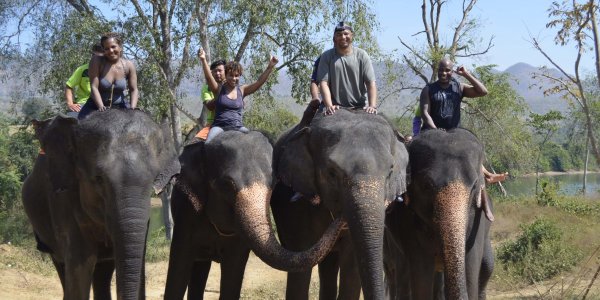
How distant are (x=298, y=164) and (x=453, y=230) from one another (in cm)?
158

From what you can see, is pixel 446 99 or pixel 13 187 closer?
pixel 446 99

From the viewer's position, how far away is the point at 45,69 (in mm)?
21375

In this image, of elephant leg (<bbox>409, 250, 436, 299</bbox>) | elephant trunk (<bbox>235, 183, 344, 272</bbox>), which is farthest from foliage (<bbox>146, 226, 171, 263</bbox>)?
elephant leg (<bbox>409, 250, 436, 299</bbox>)

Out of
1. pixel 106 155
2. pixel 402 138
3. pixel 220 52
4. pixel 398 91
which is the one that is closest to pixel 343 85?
pixel 402 138

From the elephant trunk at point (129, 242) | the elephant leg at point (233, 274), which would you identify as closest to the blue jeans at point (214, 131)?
the elephant leg at point (233, 274)

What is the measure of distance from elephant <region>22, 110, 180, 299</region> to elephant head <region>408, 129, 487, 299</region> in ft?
7.81

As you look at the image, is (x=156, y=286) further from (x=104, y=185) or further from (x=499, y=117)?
(x=499, y=117)

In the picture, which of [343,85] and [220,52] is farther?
[220,52]

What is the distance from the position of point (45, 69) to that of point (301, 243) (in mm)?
14244

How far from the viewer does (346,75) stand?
8867 millimetres

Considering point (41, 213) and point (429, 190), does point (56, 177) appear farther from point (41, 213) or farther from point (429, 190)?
point (429, 190)

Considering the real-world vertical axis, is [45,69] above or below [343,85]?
above

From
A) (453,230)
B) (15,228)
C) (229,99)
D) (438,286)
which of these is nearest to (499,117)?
(15,228)

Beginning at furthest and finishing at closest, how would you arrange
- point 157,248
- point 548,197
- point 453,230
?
1. point 548,197
2. point 157,248
3. point 453,230
